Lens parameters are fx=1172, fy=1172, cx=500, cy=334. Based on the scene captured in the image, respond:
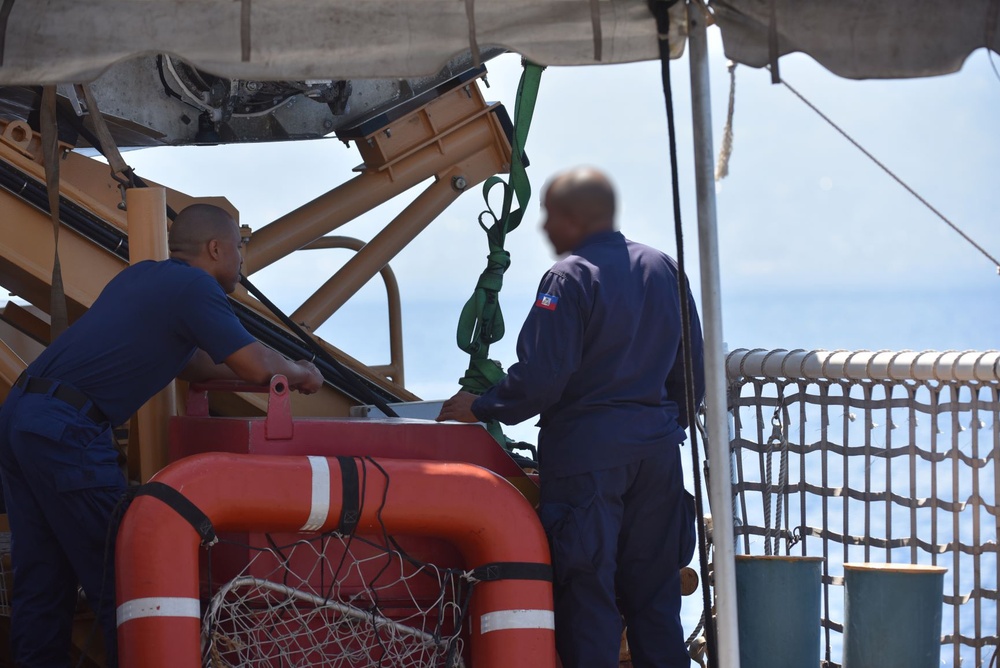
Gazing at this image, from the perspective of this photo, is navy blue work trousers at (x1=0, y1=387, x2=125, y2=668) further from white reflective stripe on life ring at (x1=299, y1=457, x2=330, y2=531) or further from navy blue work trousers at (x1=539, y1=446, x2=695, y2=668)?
navy blue work trousers at (x1=539, y1=446, x2=695, y2=668)

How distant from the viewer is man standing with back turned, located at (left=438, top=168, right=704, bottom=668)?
3285 millimetres

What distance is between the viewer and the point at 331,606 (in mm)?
3143

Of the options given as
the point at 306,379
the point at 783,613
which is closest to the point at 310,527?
the point at 306,379

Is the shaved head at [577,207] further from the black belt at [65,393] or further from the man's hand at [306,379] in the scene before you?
the black belt at [65,393]

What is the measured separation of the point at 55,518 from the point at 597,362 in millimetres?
1578

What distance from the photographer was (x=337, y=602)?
317cm

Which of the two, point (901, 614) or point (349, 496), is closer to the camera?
point (349, 496)

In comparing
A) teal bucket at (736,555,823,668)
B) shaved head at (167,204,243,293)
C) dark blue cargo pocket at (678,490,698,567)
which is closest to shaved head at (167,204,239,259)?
shaved head at (167,204,243,293)

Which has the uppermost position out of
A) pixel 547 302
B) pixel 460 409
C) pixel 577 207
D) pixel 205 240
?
pixel 577 207

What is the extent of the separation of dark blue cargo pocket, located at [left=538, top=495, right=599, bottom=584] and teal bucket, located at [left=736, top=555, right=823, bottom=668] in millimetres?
626

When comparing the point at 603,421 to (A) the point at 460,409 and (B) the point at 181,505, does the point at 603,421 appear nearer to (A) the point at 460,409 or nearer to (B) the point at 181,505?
(A) the point at 460,409

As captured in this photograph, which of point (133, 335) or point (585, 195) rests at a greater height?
point (585, 195)

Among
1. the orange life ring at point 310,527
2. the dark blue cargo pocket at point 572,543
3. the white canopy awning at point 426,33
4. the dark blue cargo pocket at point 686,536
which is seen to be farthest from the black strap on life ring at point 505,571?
the white canopy awning at point 426,33

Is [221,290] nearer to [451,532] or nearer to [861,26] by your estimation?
[451,532]
